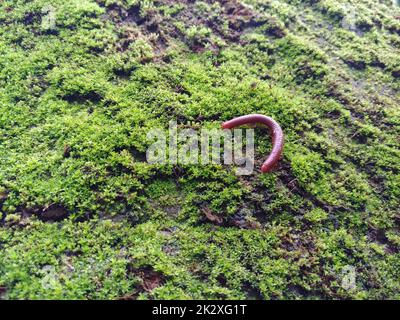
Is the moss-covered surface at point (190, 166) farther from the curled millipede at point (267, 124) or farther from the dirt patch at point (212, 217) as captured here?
the curled millipede at point (267, 124)

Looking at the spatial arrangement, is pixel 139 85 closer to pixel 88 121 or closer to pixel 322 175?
pixel 88 121

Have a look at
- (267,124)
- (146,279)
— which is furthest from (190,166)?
(146,279)

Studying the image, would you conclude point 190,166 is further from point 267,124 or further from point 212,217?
point 267,124

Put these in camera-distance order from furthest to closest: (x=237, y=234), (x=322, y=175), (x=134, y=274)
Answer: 1. (x=322, y=175)
2. (x=237, y=234)
3. (x=134, y=274)

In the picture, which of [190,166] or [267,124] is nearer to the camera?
[190,166]

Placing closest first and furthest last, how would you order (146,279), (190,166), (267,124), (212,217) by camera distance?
(146,279) → (212,217) → (190,166) → (267,124)

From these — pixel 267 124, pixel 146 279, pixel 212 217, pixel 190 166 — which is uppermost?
pixel 267 124

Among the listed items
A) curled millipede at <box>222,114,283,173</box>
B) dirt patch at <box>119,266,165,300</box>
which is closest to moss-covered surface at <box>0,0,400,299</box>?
dirt patch at <box>119,266,165,300</box>

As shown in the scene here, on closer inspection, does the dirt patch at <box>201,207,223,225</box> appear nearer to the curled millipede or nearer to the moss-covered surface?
the moss-covered surface
